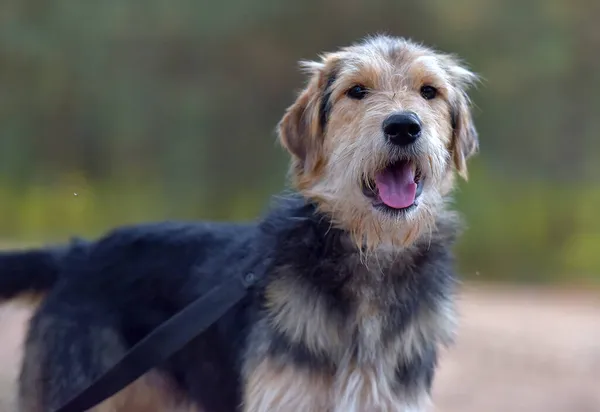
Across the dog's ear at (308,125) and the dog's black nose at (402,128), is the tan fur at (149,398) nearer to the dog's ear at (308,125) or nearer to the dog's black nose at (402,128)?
the dog's ear at (308,125)

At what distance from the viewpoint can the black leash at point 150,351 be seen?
151 inches

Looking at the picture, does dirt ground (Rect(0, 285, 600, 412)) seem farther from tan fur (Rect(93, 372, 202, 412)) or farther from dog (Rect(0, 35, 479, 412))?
tan fur (Rect(93, 372, 202, 412))

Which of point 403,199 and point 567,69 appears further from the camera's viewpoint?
point 567,69

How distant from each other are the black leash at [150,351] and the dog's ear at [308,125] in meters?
0.87

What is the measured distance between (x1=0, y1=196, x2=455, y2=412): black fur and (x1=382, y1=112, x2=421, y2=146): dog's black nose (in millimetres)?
526

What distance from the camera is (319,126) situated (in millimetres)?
4273

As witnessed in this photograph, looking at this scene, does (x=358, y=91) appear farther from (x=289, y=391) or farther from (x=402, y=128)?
(x=289, y=391)

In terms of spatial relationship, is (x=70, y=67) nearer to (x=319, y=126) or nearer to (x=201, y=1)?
(x=201, y=1)

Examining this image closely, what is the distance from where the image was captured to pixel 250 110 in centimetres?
1221

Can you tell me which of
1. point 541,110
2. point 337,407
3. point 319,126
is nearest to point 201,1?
point 541,110

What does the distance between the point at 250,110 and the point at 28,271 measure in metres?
7.91

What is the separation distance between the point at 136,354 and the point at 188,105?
8.54 m

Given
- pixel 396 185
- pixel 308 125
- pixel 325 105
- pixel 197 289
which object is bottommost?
pixel 197 289

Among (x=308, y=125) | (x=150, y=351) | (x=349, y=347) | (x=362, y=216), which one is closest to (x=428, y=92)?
(x=308, y=125)
